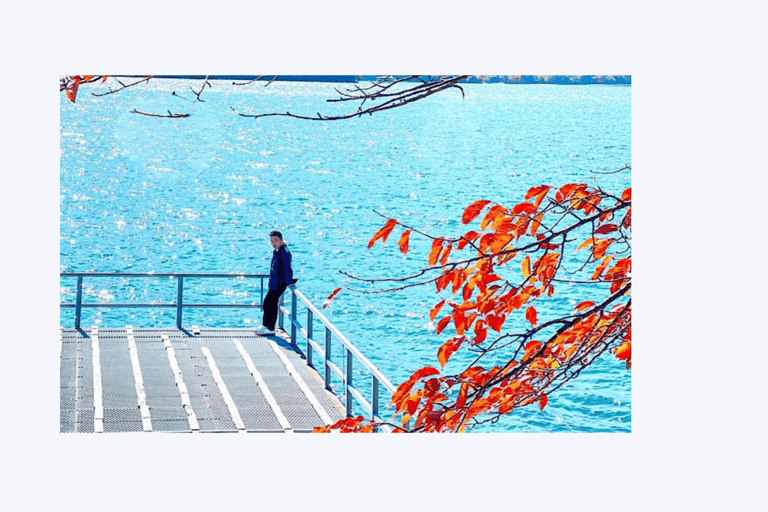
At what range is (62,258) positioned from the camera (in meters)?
5.52

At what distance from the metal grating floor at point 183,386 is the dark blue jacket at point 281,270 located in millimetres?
482

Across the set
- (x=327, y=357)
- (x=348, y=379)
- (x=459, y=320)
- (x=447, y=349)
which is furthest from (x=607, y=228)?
(x=327, y=357)

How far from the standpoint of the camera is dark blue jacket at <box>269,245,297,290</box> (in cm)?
604

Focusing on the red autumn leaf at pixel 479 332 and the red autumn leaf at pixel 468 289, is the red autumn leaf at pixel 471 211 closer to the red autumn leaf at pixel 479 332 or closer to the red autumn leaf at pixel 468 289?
the red autumn leaf at pixel 468 289

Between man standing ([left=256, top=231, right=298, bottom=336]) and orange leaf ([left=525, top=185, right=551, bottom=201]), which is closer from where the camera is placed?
orange leaf ([left=525, top=185, right=551, bottom=201])

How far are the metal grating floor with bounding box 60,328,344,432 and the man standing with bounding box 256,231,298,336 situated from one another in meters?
0.15

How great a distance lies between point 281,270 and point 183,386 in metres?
1.03

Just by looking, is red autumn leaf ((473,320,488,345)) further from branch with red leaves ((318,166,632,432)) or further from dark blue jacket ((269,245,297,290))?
dark blue jacket ((269,245,297,290))

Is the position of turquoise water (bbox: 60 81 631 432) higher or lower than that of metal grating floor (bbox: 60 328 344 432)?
higher

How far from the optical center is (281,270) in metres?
6.12

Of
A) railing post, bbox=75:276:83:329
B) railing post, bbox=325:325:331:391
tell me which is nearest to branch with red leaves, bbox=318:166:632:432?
railing post, bbox=325:325:331:391

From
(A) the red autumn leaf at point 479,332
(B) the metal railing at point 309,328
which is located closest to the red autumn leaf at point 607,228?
(A) the red autumn leaf at point 479,332
